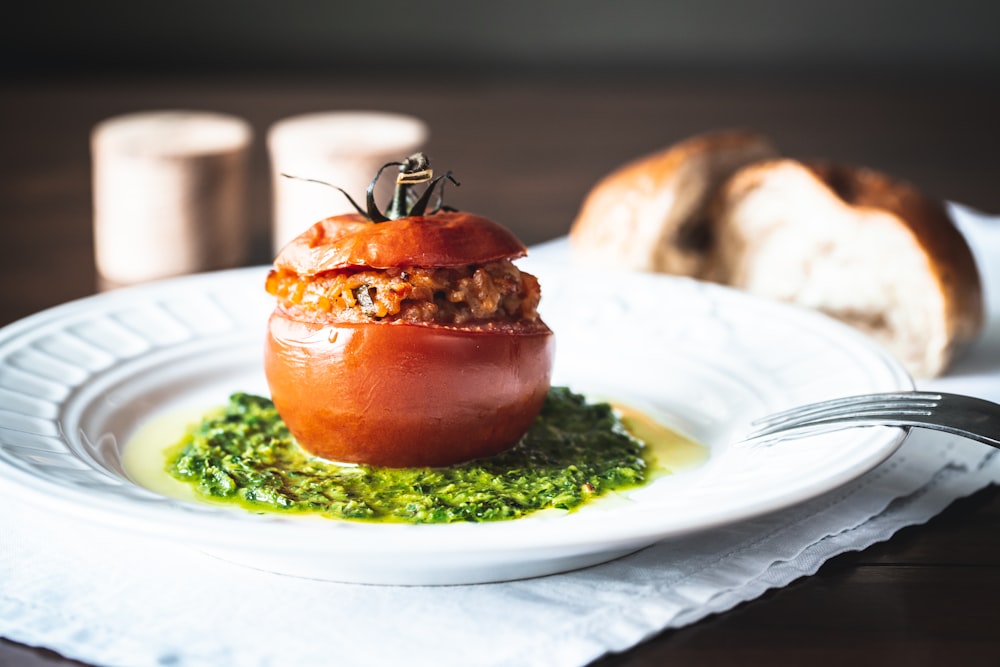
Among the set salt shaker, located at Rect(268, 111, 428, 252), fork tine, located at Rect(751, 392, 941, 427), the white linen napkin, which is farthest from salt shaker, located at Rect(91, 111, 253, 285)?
fork tine, located at Rect(751, 392, 941, 427)

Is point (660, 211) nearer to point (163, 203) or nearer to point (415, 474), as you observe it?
point (163, 203)

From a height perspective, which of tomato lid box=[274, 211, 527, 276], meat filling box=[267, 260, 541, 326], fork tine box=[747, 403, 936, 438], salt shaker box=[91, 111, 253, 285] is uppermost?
tomato lid box=[274, 211, 527, 276]

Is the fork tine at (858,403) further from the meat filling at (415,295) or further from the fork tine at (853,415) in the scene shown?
the meat filling at (415,295)

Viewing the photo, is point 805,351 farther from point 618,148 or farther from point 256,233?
point 618,148

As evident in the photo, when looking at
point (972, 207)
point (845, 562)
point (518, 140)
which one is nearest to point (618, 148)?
point (518, 140)

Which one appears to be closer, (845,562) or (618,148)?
(845,562)

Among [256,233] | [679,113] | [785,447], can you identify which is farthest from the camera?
[679,113]

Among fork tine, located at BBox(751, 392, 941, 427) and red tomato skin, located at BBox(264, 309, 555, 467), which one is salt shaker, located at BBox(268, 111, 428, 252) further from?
fork tine, located at BBox(751, 392, 941, 427)

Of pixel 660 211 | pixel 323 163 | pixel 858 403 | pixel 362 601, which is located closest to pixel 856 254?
pixel 660 211

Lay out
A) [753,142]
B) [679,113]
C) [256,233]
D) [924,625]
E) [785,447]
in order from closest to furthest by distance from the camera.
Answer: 1. [924,625]
2. [785,447]
3. [753,142]
4. [256,233]
5. [679,113]
